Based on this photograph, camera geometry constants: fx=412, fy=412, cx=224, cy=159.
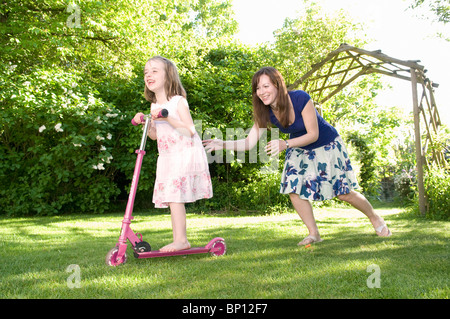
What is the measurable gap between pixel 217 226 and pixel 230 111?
306 centimetres

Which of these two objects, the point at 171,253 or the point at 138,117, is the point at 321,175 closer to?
the point at 171,253

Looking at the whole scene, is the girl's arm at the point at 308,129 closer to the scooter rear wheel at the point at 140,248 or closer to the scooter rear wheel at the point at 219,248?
the scooter rear wheel at the point at 219,248

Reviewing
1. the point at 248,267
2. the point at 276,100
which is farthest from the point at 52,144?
the point at 248,267

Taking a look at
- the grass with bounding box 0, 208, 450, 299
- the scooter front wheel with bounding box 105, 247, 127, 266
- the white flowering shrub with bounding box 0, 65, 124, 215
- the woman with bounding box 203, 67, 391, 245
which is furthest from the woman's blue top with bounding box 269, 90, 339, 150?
the white flowering shrub with bounding box 0, 65, 124, 215

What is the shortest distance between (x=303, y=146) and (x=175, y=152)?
3.66 ft

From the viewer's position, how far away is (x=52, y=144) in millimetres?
7086

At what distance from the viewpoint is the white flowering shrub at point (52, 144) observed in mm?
6477

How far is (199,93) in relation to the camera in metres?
7.22

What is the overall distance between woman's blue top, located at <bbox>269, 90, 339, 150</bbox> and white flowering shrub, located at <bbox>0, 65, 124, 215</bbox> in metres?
3.95

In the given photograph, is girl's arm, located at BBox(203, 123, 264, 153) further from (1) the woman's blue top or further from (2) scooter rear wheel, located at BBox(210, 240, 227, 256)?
(2) scooter rear wheel, located at BBox(210, 240, 227, 256)

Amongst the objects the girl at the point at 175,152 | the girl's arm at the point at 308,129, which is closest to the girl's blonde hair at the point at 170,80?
the girl at the point at 175,152

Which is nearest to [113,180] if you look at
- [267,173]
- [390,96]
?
[267,173]

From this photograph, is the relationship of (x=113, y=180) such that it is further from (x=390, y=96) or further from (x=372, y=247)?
(x=390, y=96)
